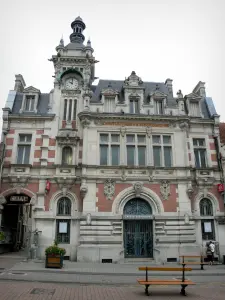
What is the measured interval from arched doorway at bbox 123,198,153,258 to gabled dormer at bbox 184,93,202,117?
405 inches

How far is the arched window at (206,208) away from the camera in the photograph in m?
23.0

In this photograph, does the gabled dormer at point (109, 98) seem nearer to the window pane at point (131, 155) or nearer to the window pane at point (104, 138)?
the window pane at point (104, 138)

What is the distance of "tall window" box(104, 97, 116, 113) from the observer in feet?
81.7

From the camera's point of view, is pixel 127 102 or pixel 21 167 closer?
pixel 21 167

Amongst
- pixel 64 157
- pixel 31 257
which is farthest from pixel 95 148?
pixel 31 257

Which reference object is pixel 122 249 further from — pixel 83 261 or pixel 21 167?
pixel 21 167

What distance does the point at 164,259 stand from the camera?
2052 centimetres

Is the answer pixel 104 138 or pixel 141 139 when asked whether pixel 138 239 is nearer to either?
pixel 141 139

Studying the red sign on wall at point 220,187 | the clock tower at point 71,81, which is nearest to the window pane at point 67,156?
the clock tower at point 71,81

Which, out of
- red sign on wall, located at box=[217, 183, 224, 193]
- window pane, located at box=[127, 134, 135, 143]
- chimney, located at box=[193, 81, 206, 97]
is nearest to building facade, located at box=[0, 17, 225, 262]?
window pane, located at box=[127, 134, 135, 143]

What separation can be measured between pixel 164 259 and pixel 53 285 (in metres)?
10.9

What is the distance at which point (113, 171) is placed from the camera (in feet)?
73.9

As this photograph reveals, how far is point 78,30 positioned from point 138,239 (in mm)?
25918

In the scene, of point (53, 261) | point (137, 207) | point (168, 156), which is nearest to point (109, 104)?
point (168, 156)
